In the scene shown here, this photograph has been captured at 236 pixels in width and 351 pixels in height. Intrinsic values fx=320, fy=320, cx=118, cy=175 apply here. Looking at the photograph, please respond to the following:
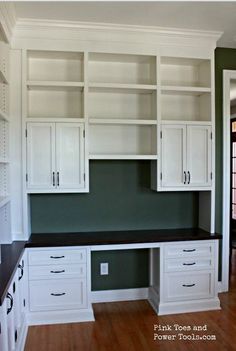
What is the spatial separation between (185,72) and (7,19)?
1.91 m

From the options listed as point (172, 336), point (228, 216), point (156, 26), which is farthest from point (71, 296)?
point (156, 26)

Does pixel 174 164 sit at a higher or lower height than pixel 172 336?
higher

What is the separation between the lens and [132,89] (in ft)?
10.7

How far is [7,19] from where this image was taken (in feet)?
8.65

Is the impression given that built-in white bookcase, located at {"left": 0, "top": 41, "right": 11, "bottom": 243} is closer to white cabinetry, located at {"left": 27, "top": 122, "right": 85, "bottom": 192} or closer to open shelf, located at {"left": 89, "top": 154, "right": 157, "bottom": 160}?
white cabinetry, located at {"left": 27, "top": 122, "right": 85, "bottom": 192}

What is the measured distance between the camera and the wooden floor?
2600mm

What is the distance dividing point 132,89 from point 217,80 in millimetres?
1077

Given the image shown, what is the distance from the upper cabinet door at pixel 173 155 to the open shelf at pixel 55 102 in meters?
0.90

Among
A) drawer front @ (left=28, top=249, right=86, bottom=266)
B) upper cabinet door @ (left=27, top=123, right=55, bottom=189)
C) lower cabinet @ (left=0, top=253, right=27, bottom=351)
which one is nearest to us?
lower cabinet @ (left=0, top=253, right=27, bottom=351)

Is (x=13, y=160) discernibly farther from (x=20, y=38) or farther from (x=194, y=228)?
(x=194, y=228)

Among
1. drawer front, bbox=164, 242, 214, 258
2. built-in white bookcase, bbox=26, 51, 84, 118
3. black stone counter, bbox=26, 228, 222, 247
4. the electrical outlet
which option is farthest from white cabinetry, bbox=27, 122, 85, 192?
drawer front, bbox=164, 242, 214, 258

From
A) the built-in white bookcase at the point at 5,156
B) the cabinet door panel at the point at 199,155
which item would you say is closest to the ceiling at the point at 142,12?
the built-in white bookcase at the point at 5,156

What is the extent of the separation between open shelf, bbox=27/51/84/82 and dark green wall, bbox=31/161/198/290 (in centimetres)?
95

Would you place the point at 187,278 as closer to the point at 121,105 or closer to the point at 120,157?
the point at 120,157
